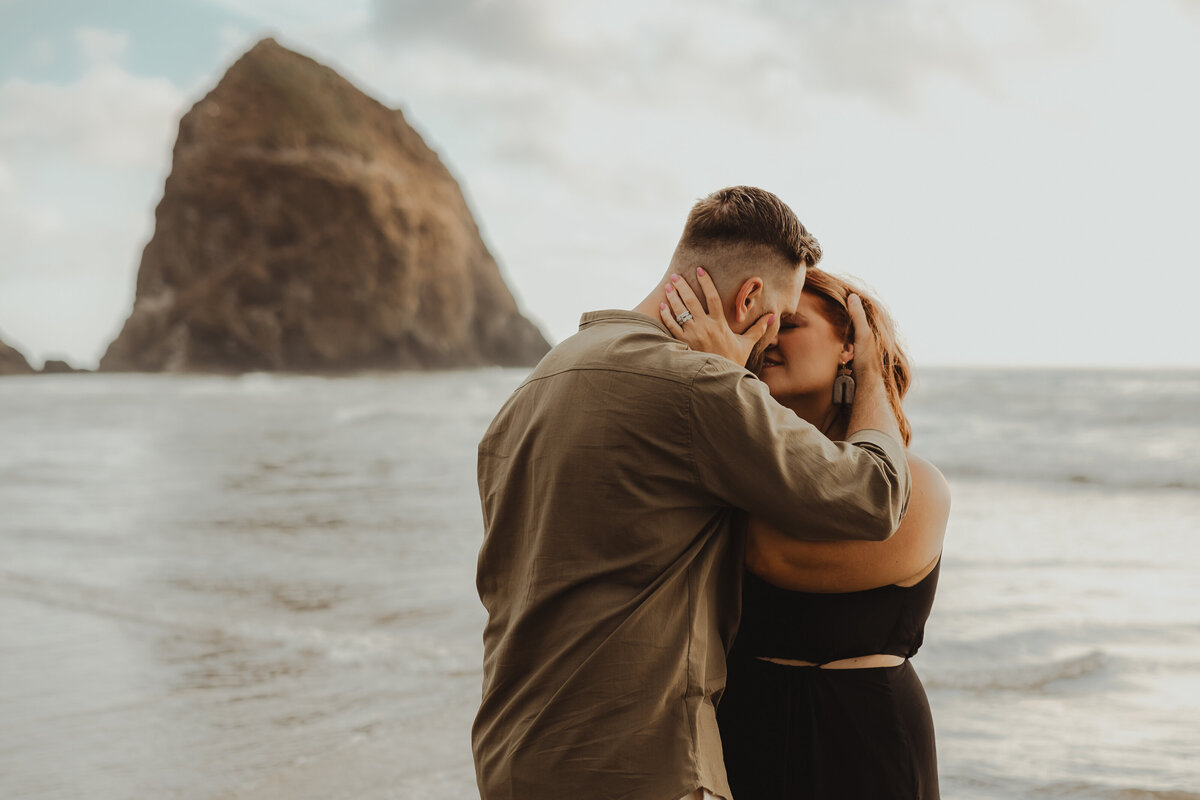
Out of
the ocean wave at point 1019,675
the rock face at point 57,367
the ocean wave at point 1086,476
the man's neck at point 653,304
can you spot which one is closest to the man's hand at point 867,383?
the man's neck at point 653,304

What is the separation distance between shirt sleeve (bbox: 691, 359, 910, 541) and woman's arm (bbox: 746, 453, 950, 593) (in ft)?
0.58

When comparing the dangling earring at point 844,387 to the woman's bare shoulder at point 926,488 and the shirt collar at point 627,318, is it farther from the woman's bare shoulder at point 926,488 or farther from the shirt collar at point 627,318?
the shirt collar at point 627,318

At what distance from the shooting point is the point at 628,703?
1607mm

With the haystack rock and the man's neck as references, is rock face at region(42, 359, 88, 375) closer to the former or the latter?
the haystack rock

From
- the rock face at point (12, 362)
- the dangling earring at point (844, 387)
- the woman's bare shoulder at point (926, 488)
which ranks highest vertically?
the dangling earring at point (844, 387)

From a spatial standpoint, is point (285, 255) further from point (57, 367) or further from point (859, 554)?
point (859, 554)

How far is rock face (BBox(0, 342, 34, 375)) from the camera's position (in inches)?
2566

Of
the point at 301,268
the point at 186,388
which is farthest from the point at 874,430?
the point at 301,268

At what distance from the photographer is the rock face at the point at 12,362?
65188 millimetres

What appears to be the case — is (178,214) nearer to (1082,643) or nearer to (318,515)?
(318,515)

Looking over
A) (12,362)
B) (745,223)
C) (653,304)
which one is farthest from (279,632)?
(12,362)

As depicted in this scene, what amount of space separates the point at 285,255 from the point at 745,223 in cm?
6707

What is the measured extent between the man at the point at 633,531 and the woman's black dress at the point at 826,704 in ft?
0.96

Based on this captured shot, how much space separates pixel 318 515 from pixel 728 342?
839cm
